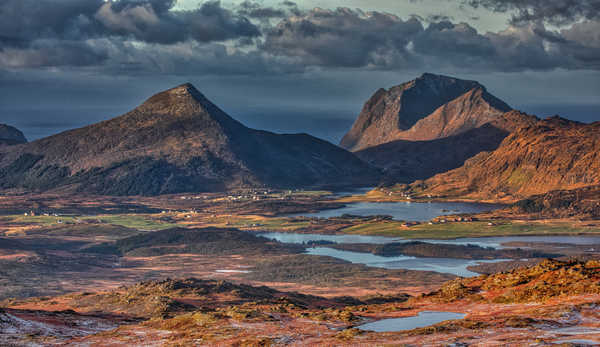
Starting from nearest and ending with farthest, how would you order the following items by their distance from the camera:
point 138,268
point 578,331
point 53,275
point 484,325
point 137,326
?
point 578,331 < point 484,325 < point 137,326 < point 53,275 < point 138,268

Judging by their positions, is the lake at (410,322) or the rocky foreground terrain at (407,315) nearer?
the rocky foreground terrain at (407,315)

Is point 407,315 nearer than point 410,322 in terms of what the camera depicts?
No

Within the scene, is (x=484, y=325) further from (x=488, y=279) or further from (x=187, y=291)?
(x=187, y=291)

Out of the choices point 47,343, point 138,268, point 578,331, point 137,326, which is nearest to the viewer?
point 578,331

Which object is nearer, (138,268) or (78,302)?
(78,302)

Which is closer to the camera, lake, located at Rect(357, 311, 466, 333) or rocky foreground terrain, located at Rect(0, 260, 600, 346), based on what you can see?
rocky foreground terrain, located at Rect(0, 260, 600, 346)

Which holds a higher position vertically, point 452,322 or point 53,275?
point 452,322

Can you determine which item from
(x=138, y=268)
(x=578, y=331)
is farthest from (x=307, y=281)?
(x=578, y=331)

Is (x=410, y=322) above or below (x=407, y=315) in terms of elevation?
above
